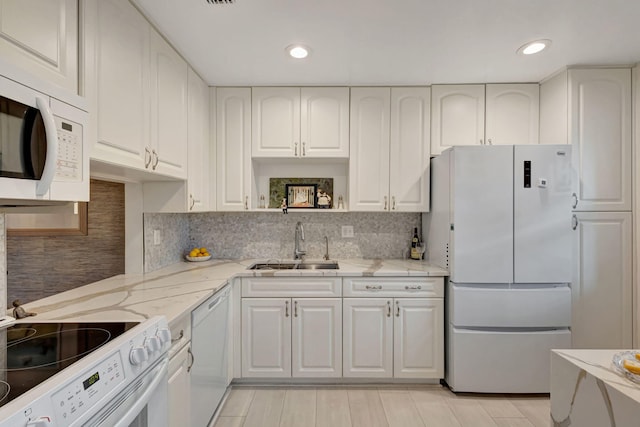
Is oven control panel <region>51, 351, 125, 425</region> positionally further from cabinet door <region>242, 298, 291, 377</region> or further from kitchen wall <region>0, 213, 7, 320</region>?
cabinet door <region>242, 298, 291, 377</region>

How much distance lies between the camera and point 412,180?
Answer: 8.99ft

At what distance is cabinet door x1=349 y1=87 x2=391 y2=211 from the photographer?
2727 mm

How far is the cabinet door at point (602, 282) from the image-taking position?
7.66 feet

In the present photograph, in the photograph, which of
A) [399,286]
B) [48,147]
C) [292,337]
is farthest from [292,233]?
[48,147]

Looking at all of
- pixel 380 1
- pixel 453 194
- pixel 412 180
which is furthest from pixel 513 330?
pixel 380 1

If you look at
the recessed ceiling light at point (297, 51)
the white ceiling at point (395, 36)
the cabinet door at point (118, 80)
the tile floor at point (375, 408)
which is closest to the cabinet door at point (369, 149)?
the white ceiling at point (395, 36)

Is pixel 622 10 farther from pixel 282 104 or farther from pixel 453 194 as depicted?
pixel 282 104

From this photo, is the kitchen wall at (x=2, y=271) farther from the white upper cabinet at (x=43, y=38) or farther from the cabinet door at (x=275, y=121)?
the cabinet door at (x=275, y=121)

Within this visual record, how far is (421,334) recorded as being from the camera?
7.99 ft

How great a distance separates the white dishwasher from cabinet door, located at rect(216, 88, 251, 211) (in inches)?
32.9

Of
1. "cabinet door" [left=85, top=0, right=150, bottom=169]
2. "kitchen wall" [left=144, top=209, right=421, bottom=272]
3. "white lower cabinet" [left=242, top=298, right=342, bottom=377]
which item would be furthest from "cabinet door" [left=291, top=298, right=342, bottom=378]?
"cabinet door" [left=85, top=0, right=150, bottom=169]

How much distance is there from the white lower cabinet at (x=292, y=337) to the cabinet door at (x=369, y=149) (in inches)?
Answer: 35.0

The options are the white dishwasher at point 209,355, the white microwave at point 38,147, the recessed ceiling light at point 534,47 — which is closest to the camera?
the white microwave at point 38,147

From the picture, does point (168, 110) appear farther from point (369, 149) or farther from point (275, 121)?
point (369, 149)
